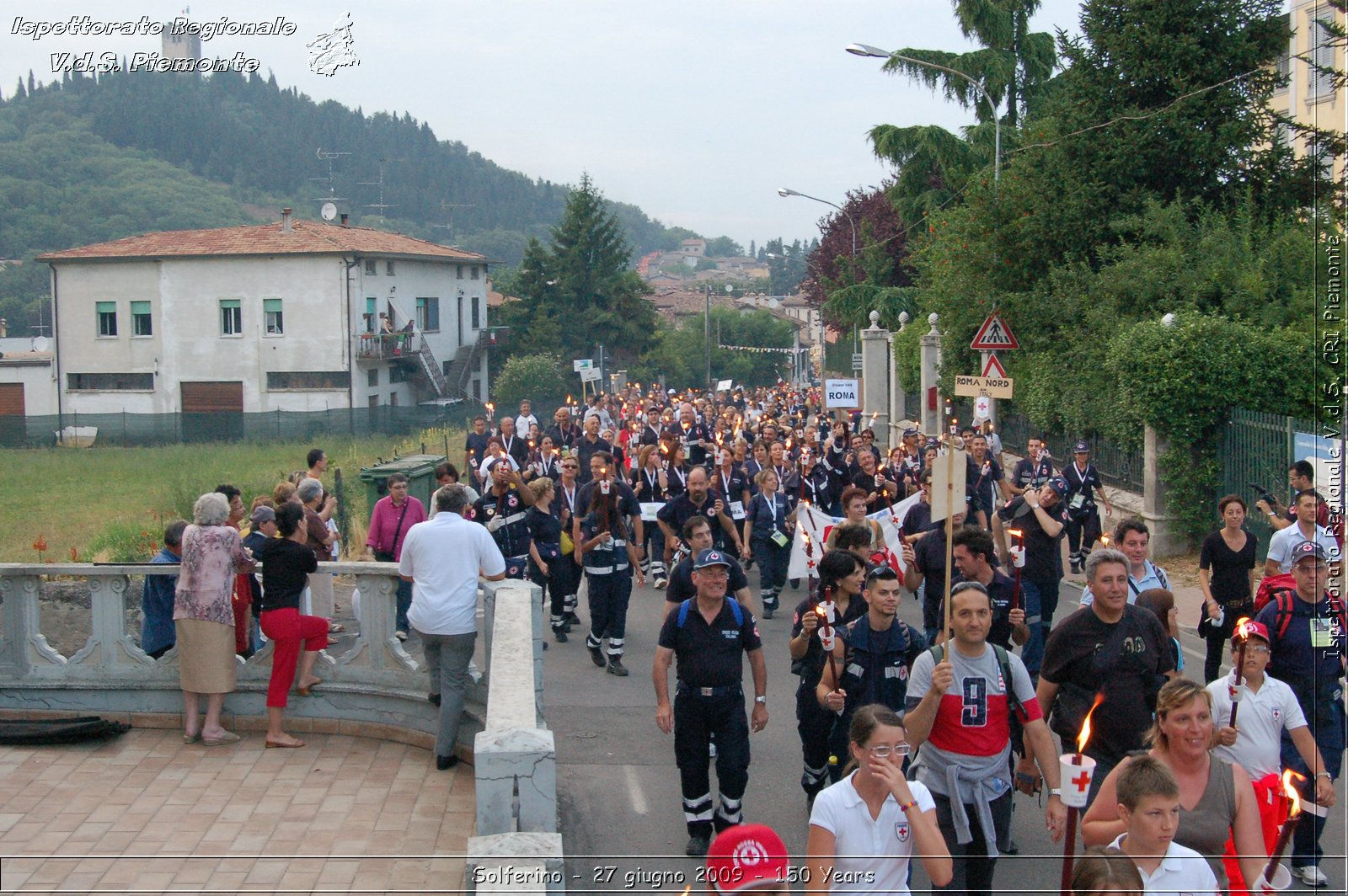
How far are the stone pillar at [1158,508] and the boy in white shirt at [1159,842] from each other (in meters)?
13.9

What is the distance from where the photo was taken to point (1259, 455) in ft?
51.8

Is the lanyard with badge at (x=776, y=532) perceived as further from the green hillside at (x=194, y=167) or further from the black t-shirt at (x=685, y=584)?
the green hillside at (x=194, y=167)

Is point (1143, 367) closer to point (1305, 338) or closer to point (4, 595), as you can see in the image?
point (1305, 338)

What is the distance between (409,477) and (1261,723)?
37.4 ft

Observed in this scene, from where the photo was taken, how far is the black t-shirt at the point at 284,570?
7.92 m

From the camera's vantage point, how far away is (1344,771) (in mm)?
8117

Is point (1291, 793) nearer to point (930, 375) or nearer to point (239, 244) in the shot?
point (930, 375)

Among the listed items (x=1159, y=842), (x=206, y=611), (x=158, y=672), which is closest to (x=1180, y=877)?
(x=1159, y=842)

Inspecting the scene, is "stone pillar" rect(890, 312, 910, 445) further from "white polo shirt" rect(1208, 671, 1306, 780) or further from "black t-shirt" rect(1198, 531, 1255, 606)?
"white polo shirt" rect(1208, 671, 1306, 780)

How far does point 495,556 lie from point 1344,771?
5.62 meters

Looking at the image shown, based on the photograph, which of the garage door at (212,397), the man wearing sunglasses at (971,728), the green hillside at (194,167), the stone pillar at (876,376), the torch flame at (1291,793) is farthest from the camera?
the green hillside at (194,167)

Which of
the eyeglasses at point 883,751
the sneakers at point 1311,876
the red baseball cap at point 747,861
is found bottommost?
the sneakers at point 1311,876

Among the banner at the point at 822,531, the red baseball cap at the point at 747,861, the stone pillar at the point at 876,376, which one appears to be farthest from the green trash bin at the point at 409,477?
the stone pillar at the point at 876,376

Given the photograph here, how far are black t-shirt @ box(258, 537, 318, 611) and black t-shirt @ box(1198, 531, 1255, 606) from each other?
238 inches
